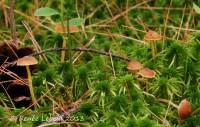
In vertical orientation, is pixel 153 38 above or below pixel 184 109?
above

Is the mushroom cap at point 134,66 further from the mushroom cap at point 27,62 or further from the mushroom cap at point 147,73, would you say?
the mushroom cap at point 27,62

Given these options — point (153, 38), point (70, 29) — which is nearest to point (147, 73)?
point (153, 38)

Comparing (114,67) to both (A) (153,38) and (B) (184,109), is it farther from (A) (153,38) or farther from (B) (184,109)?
(B) (184,109)

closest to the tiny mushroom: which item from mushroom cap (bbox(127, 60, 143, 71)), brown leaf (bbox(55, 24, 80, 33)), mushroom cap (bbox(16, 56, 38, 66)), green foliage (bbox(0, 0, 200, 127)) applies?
green foliage (bbox(0, 0, 200, 127))

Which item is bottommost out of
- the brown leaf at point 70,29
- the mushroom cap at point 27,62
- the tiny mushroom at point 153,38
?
the mushroom cap at point 27,62

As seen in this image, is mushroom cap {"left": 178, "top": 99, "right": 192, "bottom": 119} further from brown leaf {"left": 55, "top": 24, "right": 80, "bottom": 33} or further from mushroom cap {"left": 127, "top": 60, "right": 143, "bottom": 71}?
brown leaf {"left": 55, "top": 24, "right": 80, "bottom": 33}

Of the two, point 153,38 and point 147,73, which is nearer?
point 147,73

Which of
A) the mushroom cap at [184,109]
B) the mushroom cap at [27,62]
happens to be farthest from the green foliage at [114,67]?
the mushroom cap at [27,62]
